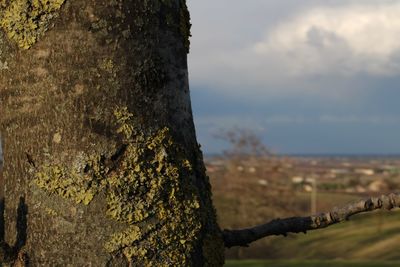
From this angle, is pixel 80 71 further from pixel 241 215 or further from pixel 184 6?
pixel 241 215

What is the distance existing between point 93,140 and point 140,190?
19 centimetres

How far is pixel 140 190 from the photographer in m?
1.79

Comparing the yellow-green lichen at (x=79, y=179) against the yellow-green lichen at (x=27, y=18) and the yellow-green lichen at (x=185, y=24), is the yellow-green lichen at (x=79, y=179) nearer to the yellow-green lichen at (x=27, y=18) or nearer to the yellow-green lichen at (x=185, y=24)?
the yellow-green lichen at (x=27, y=18)

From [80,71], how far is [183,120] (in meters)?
0.35

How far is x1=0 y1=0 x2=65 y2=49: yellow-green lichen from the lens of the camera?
1.82m

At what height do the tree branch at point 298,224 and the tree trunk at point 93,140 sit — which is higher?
the tree trunk at point 93,140

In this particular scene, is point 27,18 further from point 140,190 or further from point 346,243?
point 346,243

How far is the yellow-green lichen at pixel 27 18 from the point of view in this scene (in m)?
1.82

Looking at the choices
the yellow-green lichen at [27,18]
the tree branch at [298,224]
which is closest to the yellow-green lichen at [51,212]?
the yellow-green lichen at [27,18]

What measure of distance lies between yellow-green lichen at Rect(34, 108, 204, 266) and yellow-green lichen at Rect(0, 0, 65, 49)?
0.33 m

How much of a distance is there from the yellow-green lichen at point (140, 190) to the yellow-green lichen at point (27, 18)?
33cm

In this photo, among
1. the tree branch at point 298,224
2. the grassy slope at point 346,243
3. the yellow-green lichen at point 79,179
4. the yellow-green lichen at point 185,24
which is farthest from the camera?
the grassy slope at point 346,243

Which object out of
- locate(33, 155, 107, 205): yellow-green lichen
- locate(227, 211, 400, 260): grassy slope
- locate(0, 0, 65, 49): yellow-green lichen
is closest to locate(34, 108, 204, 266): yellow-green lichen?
locate(33, 155, 107, 205): yellow-green lichen

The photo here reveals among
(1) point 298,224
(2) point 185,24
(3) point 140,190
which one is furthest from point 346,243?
(3) point 140,190
